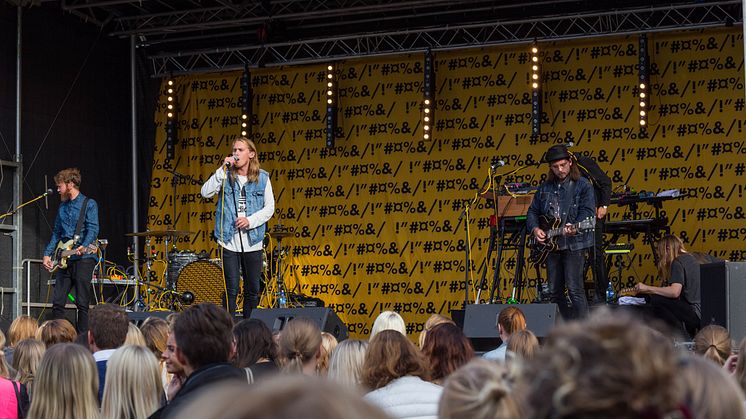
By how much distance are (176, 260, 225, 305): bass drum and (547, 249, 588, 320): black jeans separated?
4.78 m

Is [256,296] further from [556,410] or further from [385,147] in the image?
[556,410]

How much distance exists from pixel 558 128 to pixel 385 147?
257 centimetres

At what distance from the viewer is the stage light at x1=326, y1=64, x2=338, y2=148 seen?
1574 centimetres

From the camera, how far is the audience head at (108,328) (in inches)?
226

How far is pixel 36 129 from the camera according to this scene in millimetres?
14586

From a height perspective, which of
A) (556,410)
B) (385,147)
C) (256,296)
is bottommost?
(256,296)

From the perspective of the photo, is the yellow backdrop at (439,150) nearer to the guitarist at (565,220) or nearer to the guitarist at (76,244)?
the guitarist at (565,220)

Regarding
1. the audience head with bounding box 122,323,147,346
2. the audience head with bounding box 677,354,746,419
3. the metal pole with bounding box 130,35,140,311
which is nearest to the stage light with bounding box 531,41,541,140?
the metal pole with bounding box 130,35,140,311

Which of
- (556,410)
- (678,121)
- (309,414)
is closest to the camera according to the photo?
(309,414)

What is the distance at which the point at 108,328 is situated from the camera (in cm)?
574

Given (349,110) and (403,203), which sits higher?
(349,110)

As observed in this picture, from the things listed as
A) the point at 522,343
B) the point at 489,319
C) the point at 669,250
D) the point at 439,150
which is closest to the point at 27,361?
the point at 522,343

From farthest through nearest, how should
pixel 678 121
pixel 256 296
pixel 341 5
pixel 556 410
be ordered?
pixel 341 5 < pixel 678 121 < pixel 256 296 < pixel 556 410

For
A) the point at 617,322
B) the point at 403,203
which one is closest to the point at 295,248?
the point at 403,203
